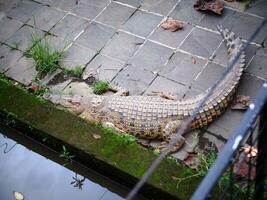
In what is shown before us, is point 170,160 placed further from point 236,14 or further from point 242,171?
point 236,14

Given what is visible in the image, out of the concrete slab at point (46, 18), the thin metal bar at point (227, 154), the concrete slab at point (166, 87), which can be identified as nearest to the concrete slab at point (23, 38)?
the concrete slab at point (46, 18)

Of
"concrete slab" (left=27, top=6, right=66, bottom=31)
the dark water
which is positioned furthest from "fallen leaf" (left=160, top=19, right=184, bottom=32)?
the dark water

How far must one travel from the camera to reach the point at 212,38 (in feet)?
19.2

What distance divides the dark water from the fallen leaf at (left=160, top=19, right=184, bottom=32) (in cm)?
229

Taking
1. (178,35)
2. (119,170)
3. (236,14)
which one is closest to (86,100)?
(119,170)

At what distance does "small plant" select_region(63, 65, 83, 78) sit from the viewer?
5.71 m

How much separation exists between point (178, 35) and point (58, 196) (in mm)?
2653

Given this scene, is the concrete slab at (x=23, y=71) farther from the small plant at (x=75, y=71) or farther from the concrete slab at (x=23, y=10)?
the concrete slab at (x=23, y=10)

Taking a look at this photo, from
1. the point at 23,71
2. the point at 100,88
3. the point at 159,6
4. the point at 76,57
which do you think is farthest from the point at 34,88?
the point at 159,6

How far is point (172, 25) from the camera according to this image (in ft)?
19.8

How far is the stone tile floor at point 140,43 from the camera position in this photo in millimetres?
5430

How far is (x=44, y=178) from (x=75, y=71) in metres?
1.47

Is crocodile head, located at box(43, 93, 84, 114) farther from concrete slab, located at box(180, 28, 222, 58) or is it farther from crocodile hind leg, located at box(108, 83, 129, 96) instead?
concrete slab, located at box(180, 28, 222, 58)

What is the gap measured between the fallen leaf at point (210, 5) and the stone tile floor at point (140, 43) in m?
0.08
